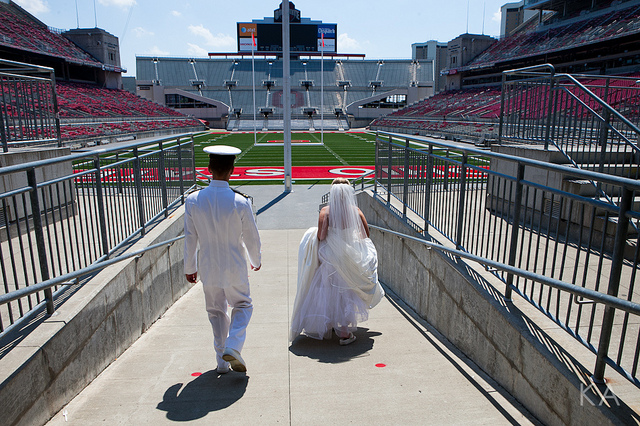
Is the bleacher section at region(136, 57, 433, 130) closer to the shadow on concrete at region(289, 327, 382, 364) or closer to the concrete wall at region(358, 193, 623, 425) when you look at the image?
the concrete wall at region(358, 193, 623, 425)

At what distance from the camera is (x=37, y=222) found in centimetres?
321

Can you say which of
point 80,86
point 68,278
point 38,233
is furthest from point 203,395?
point 80,86

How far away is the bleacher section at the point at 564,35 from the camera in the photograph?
1372 inches

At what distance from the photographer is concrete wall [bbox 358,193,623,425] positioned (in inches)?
103

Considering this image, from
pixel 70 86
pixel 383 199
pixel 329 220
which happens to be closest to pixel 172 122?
pixel 70 86

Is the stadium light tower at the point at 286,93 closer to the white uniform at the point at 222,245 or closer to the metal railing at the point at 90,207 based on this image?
the metal railing at the point at 90,207

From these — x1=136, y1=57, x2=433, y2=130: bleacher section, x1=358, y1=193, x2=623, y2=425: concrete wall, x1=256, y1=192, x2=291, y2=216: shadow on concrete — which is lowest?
x1=256, y1=192, x2=291, y2=216: shadow on concrete

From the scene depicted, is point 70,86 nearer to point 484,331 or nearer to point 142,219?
point 142,219

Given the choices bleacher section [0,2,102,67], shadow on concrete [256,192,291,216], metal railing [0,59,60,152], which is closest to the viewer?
metal railing [0,59,60,152]

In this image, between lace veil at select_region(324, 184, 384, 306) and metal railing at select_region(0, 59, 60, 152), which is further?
metal railing at select_region(0, 59, 60, 152)

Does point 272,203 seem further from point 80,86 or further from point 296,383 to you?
point 80,86

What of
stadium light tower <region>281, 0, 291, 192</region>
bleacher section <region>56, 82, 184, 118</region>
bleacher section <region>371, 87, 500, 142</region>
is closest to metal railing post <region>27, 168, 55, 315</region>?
stadium light tower <region>281, 0, 291, 192</region>

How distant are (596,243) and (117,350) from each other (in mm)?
5432

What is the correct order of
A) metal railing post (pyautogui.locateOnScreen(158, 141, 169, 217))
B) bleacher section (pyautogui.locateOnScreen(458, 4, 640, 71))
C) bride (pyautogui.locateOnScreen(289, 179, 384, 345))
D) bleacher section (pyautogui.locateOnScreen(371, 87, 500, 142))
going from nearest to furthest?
bride (pyautogui.locateOnScreen(289, 179, 384, 345)) → metal railing post (pyautogui.locateOnScreen(158, 141, 169, 217)) → bleacher section (pyautogui.locateOnScreen(371, 87, 500, 142)) → bleacher section (pyautogui.locateOnScreen(458, 4, 640, 71))
